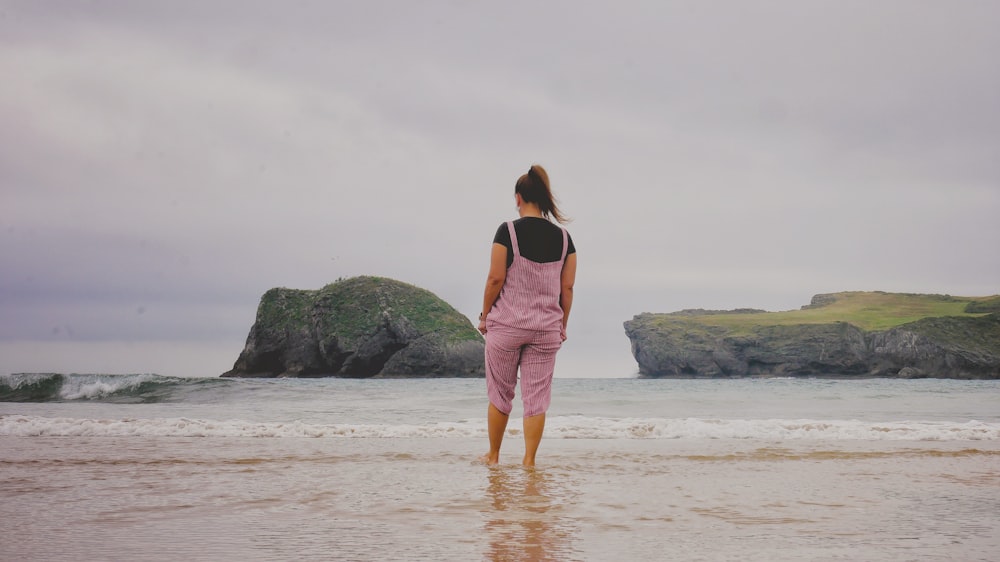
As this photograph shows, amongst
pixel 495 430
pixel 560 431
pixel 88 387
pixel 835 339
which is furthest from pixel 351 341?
pixel 495 430

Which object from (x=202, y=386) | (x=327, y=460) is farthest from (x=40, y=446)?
(x=202, y=386)

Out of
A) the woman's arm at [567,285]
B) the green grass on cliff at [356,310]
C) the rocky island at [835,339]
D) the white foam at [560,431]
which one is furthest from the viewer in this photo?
the rocky island at [835,339]

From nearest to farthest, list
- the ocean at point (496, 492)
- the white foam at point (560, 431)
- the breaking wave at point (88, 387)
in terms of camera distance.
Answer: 1. the ocean at point (496, 492)
2. the white foam at point (560, 431)
3. the breaking wave at point (88, 387)

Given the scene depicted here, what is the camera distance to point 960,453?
6.34 meters

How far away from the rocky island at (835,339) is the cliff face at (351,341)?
140 feet

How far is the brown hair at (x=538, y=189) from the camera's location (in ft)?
17.3

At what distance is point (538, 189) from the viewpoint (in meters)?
5.27

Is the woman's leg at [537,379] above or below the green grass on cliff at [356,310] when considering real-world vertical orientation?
below

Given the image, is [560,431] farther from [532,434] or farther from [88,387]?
[88,387]

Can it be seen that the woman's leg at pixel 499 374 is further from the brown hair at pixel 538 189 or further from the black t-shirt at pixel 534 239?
the brown hair at pixel 538 189

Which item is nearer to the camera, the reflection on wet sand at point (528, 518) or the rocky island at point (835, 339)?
the reflection on wet sand at point (528, 518)

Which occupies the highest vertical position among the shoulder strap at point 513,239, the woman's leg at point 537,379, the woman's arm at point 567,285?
the shoulder strap at point 513,239

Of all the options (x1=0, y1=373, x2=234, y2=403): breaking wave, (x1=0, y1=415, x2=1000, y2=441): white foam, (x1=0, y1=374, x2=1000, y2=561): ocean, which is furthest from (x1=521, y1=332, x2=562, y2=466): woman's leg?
(x1=0, y1=373, x2=234, y2=403): breaking wave

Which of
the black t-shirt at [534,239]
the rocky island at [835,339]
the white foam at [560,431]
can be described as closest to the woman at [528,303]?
the black t-shirt at [534,239]
